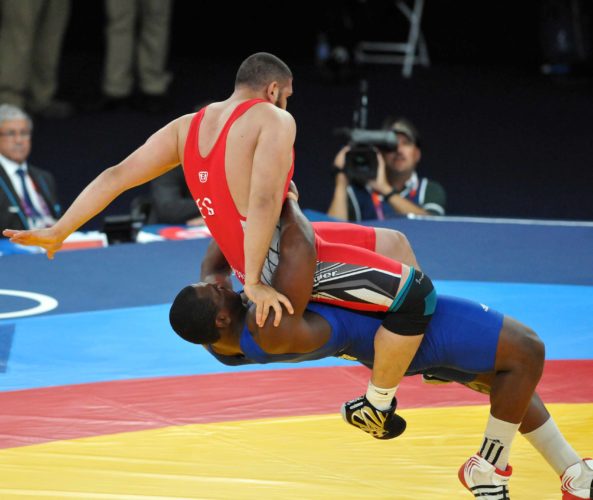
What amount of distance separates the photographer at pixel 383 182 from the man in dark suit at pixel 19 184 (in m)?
1.61

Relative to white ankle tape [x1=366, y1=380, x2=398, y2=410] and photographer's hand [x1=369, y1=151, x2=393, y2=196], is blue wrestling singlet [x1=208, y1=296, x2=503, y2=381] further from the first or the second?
photographer's hand [x1=369, y1=151, x2=393, y2=196]

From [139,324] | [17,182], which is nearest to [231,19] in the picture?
[17,182]

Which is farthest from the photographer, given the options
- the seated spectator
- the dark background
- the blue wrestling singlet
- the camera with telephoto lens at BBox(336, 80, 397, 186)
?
the blue wrestling singlet

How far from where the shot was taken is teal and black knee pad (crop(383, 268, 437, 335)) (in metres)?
3.58

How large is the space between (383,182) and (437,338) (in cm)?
375

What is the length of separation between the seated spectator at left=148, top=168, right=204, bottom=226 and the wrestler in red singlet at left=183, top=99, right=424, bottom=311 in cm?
351

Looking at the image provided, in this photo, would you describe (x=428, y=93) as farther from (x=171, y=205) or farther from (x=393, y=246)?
(x=393, y=246)

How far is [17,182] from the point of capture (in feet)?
22.9

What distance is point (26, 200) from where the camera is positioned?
6.98m

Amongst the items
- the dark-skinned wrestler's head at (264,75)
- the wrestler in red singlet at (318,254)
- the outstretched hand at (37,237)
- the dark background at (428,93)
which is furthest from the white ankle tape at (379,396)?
the dark background at (428,93)

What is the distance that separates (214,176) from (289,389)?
126 cm

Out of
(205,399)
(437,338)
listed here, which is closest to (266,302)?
(437,338)

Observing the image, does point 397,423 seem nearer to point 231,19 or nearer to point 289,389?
point 289,389

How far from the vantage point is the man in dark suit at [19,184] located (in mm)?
6848
